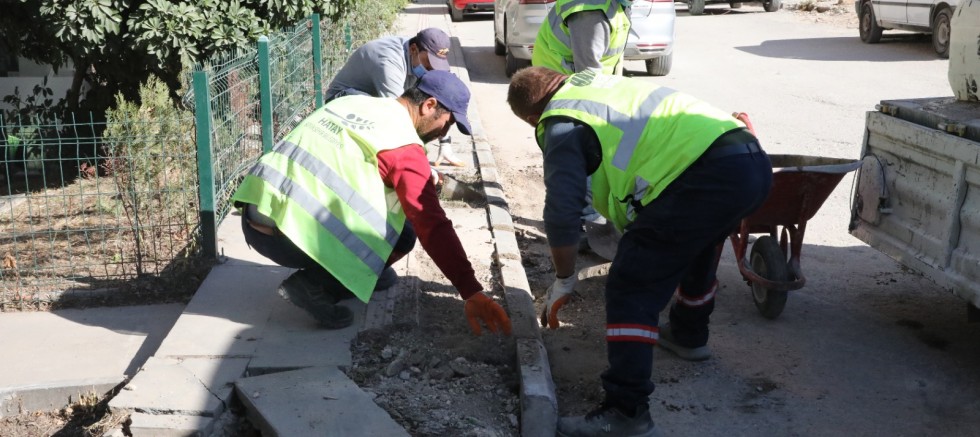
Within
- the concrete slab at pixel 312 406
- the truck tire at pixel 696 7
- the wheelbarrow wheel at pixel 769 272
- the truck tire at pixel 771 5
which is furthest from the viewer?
the truck tire at pixel 771 5

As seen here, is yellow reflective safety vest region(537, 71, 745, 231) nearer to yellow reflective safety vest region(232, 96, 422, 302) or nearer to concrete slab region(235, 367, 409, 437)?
yellow reflective safety vest region(232, 96, 422, 302)

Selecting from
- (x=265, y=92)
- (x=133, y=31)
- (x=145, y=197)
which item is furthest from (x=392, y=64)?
(x=133, y=31)

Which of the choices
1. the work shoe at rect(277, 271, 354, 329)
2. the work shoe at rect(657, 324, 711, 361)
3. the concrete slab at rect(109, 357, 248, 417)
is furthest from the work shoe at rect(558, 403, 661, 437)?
the concrete slab at rect(109, 357, 248, 417)

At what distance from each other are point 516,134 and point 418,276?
4949 millimetres

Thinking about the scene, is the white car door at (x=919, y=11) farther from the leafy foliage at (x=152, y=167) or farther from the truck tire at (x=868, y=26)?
the leafy foliage at (x=152, y=167)

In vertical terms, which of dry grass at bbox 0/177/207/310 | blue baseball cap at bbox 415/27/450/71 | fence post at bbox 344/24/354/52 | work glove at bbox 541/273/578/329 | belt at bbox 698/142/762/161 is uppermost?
blue baseball cap at bbox 415/27/450/71

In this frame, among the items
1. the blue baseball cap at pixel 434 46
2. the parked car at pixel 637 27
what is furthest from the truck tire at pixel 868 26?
the blue baseball cap at pixel 434 46

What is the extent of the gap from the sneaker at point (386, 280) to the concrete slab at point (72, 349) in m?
1.06

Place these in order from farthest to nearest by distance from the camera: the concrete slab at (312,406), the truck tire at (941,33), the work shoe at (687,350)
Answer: the truck tire at (941,33)
the work shoe at (687,350)
the concrete slab at (312,406)

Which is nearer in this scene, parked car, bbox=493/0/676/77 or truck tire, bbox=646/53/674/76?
parked car, bbox=493/0/676/77

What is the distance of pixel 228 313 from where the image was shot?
14.4ft

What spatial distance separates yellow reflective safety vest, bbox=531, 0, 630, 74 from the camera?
5922 mm

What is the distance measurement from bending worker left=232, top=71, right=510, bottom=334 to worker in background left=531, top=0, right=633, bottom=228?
6.56ft

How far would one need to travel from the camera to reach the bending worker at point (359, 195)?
154 inches
